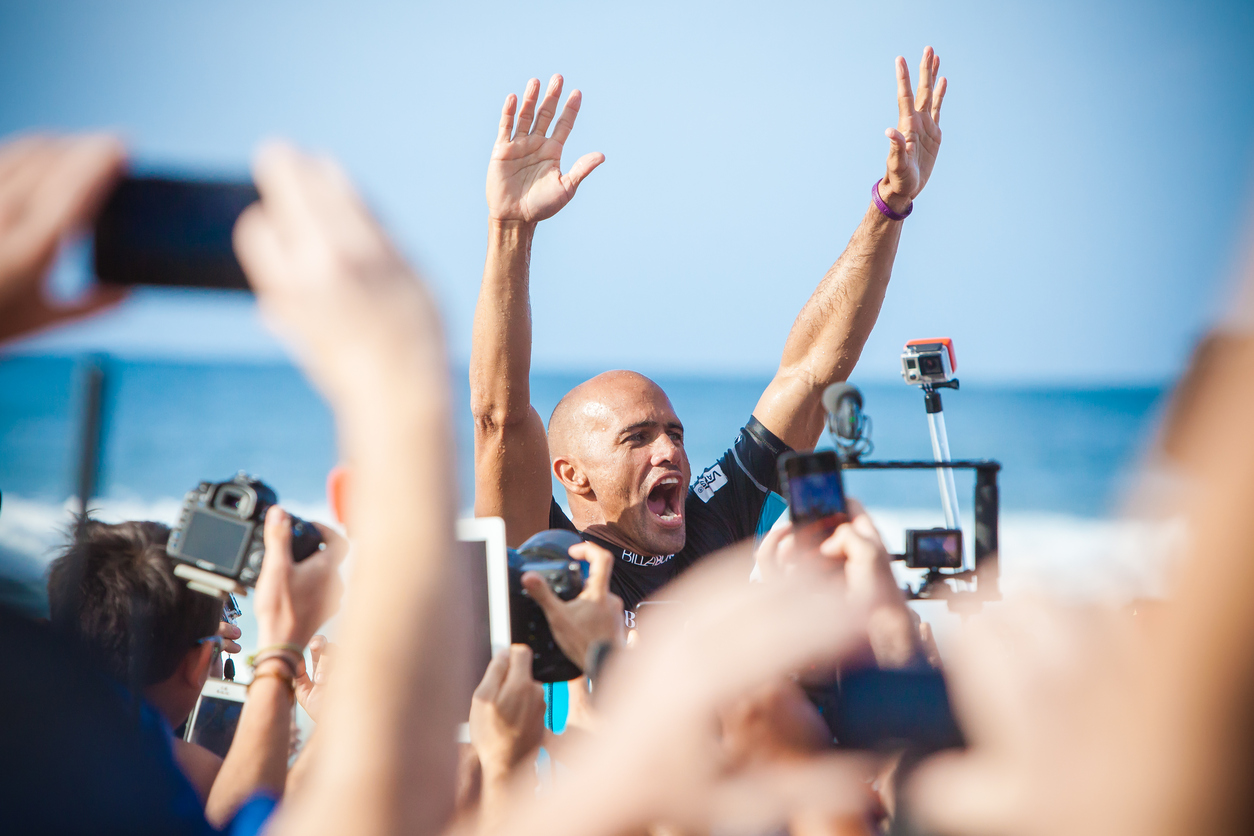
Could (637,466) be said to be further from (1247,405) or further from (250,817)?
(1247,405)

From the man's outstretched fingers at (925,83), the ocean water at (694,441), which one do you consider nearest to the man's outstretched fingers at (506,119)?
the man's outstretched fingers at (925,83)

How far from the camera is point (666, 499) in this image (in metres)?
4.05

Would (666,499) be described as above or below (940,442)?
below

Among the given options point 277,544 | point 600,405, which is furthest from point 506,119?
point 277,544

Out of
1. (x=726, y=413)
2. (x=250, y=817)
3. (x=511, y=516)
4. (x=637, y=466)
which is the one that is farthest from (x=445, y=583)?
(x=726, y=413)

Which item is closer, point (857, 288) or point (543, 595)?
point (543, 595)

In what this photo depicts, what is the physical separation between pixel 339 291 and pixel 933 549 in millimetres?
1858

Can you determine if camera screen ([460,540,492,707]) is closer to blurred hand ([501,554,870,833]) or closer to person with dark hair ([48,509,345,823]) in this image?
person with dark hair ([48,509,345,823])

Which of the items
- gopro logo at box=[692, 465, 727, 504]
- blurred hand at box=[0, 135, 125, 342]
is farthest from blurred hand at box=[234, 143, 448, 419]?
gopro logo at box=[692, 465, 727, 504]

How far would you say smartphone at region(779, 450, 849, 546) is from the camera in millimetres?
1421

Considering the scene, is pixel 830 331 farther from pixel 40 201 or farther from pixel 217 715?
pixel 40 201

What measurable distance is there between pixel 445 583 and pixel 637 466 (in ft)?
10.9

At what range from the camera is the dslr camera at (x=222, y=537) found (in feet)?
4.58

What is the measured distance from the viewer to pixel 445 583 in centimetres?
62
